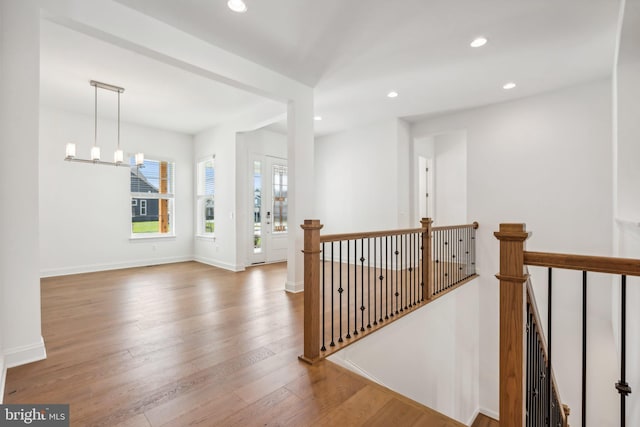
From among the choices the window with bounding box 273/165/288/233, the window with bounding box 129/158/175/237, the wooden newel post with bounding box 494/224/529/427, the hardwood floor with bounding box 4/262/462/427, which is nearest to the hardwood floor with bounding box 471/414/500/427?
the hardwood floor with bounding box 4/262/462/427

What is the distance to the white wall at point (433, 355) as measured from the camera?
2.84m

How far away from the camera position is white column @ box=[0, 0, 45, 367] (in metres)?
2.01

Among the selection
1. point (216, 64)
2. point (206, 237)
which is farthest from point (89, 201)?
point (216, 64)

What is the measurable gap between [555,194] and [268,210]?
508 centimetres

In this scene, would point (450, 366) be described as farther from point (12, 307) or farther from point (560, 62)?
point (12, 307)

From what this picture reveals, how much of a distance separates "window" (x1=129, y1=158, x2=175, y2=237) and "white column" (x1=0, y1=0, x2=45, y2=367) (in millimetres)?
3974

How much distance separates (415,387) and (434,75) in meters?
3.85

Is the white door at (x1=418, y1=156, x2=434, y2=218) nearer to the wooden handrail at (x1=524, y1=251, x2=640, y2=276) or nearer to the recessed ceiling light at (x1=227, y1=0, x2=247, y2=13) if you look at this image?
the recessed ceiling light at (x1=227, y1=0, x2=247, y2=13)

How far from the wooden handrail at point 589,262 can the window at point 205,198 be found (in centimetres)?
600

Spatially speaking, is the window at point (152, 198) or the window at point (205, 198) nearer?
the window at point (152, 198)

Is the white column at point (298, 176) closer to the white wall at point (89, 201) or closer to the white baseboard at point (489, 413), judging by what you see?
the white wall at point (89, 201)

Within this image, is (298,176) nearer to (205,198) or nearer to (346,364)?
(346,364)

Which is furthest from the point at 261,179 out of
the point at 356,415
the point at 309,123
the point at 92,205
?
the point at 356,415
